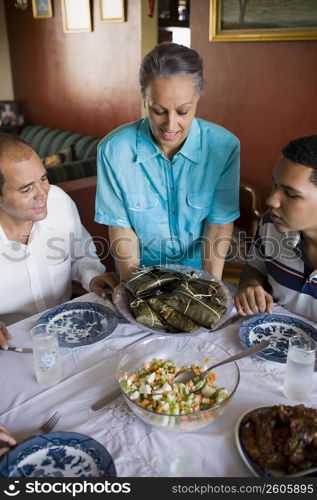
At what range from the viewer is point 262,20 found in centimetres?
313

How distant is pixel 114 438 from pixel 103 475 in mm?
113

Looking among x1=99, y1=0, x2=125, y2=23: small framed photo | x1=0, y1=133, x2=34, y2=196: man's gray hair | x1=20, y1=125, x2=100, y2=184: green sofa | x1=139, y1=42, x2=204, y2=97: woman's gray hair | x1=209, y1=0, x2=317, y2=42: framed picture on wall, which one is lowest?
x1=20, y1=125, x2=100, y2=184: green sofa

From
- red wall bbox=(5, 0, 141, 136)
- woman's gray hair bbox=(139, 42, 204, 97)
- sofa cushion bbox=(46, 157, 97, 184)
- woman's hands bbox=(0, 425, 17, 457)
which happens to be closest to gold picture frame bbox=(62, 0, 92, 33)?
red wall bbox=(5, 0, 141, 136)

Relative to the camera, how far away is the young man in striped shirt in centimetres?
142

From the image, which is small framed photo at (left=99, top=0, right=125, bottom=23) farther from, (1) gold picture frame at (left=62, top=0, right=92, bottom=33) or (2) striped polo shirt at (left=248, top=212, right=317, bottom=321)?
(2) striped polo shirt at (left=248, top=212, right=317, bottom=321)

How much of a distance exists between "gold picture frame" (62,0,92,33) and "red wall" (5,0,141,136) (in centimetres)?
7

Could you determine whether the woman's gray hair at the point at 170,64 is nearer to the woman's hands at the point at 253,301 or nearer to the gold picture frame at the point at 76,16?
the woman's hands at the point at 253,301

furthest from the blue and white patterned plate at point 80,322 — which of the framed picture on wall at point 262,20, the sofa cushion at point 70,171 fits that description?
the framed picture on wall at point 262,20

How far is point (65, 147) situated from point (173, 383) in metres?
4.58

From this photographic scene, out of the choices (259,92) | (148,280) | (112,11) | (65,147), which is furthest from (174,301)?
(65,147)

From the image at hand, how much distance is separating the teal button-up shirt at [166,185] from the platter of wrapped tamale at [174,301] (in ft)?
1.10

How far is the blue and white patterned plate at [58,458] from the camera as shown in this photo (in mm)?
925

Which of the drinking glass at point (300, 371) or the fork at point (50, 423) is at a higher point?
the drinking glass at point (300, 371)

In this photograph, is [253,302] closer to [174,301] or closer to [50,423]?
[174,301]
